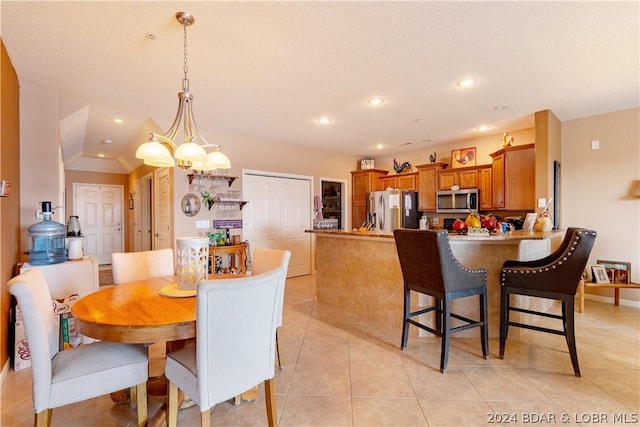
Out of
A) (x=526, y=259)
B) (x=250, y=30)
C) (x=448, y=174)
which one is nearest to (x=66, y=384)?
(x=250, y=30)

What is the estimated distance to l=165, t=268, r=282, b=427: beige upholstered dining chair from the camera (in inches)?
51.2

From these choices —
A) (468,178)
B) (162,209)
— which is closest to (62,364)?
(162,209)

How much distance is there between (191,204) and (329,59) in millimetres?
2928

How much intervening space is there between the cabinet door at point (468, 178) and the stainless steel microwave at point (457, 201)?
0.10m

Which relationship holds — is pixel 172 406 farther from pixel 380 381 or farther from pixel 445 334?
pixel 445 334

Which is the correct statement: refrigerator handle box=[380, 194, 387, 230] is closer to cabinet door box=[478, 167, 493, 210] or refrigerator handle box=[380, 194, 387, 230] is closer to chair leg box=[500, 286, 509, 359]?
cabinet door box=[478, 167, 493, 210]

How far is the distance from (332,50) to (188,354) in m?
2.25

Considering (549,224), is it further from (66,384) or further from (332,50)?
(66,384)

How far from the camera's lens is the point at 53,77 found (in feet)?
9.05

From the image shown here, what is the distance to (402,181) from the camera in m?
6.04

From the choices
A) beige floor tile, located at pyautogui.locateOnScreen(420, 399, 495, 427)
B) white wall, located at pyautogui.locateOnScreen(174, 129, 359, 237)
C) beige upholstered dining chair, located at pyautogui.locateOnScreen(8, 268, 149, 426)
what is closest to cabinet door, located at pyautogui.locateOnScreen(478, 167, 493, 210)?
white wall, located at pyautogui.locateOnScreen(174, 129, 359, 237)

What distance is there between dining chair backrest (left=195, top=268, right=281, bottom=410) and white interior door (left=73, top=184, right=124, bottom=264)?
7302 mm

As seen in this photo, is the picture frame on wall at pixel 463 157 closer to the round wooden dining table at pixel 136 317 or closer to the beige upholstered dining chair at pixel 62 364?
the round wooden dining table at pixel 136 317

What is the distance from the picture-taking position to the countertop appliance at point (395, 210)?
5598mm
